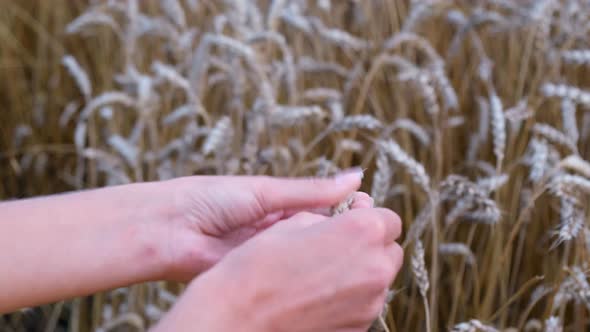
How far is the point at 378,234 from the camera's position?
64 cm

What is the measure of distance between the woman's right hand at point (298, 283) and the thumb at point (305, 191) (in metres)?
0.08

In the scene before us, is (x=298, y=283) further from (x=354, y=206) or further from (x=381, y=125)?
(x=381, y=125)

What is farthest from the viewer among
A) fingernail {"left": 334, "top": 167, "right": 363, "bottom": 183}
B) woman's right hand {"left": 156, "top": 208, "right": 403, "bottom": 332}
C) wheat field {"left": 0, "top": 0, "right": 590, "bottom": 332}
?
wheat field {"left": 0, "top": 0, "right": 590, "bottom": 332}

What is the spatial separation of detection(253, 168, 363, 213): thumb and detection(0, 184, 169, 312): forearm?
0.38 ft

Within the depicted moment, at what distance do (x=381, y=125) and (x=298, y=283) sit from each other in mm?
358

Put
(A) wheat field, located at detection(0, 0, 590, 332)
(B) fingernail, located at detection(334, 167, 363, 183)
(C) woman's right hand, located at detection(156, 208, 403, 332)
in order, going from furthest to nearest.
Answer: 1. (A) wheat field, located at detection(0, 0, 590, 332)
2. (B) fingernail, located at detection(334, 167, 363, 183)
3. (C) woman's right hand, located at detection(156, 208, 403, 332)

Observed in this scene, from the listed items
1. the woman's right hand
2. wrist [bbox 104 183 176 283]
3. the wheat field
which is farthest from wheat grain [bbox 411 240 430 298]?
wrist [bbox 104 183 176 283]

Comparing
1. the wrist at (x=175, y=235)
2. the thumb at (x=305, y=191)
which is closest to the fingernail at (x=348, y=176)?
the thumb at (x=305, y=191)

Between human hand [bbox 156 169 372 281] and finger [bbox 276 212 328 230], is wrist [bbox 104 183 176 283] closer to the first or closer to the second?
human hand [bbox 156 169 372 281]

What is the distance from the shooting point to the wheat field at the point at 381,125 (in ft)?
3.28

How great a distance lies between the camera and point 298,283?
2.00 ft

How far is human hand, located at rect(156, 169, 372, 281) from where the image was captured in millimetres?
773

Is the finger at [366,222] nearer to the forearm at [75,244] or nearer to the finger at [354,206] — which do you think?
the finger at [354,206]

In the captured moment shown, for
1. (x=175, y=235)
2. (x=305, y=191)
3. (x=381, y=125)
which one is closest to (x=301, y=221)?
(x=305, y=191)
